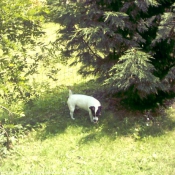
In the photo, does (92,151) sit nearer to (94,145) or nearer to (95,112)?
(94,145)

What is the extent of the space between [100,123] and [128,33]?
6.05 feet

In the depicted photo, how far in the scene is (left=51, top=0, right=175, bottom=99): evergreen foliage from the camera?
4867mm

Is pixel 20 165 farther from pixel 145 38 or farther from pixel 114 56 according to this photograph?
pixel 145 38

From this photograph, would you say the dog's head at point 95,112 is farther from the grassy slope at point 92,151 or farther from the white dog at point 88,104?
the grassy slope at point 92,151

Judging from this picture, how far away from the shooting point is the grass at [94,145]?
4.45 metres

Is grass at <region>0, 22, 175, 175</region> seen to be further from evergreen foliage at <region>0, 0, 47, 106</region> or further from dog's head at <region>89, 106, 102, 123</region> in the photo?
evergreen foliage at <region>0, 0, 47, 106</region>

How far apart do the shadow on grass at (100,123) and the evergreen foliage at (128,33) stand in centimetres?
58

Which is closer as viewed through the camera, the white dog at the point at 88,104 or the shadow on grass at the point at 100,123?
the shadow on grass at the point at 100,123

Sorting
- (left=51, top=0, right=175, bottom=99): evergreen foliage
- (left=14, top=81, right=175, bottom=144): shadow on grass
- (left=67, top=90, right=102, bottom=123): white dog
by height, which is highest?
(left=51, top=0, right=175, bottom=99): evergreen foliage

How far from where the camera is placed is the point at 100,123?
5582 mm

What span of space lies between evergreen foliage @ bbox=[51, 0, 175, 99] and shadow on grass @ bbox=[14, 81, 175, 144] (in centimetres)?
58

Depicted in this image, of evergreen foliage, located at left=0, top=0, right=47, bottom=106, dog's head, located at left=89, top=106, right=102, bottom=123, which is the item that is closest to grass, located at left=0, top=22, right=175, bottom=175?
dog's head, located at left=89, top=106, right=102, bottom=123

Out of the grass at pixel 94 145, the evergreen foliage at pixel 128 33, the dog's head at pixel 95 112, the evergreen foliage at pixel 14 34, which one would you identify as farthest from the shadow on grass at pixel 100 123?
the evergreen foliage at pixel 14 34

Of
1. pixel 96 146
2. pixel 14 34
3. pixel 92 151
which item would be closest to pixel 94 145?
pixel 96 146
